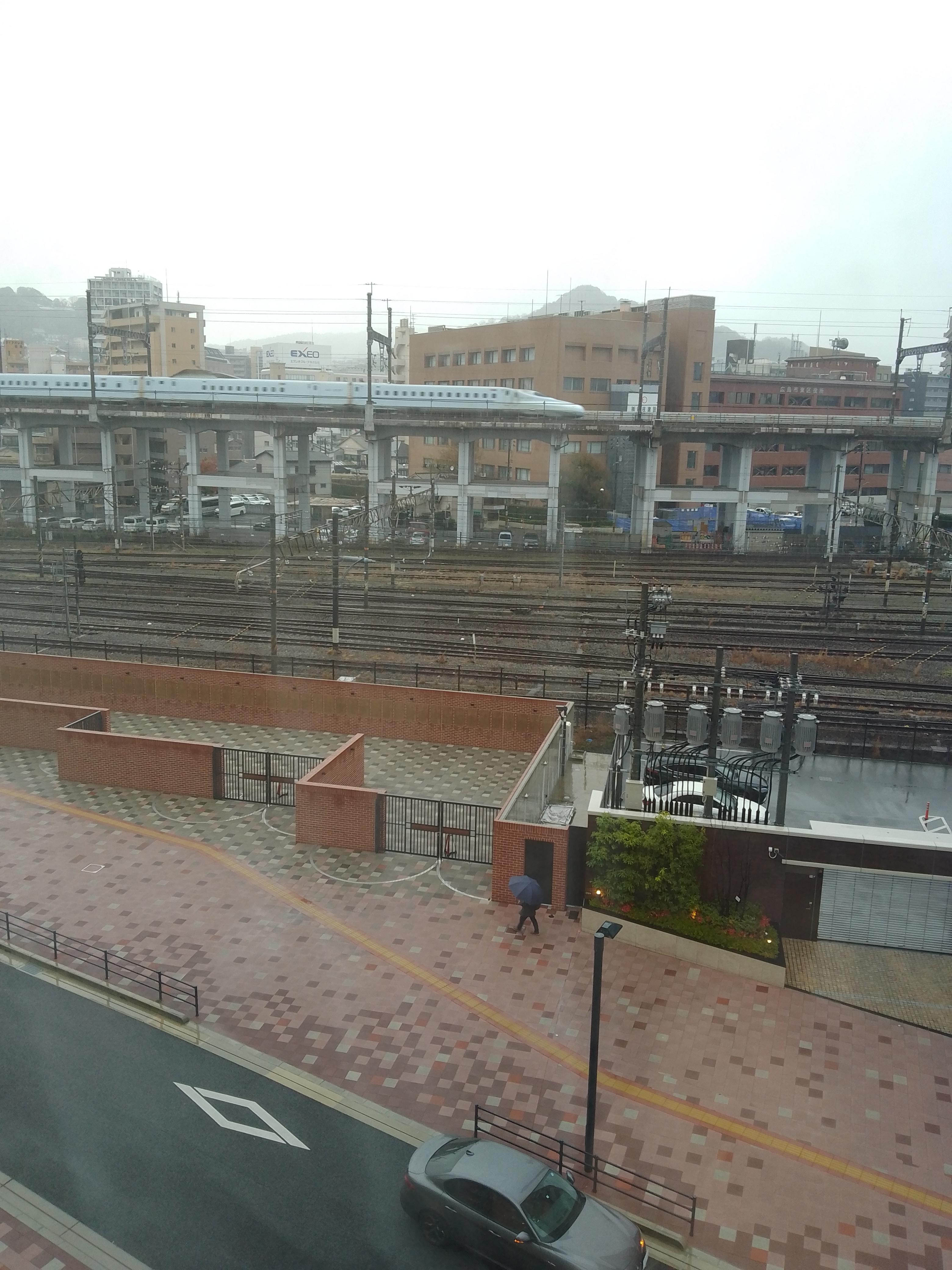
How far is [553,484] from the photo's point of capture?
25.0 metres

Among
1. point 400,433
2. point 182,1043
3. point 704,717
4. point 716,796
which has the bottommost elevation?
point 182,1043

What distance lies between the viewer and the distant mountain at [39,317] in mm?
13336

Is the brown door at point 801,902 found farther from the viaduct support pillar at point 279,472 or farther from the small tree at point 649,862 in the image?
the viaduct support pillar at point 279,472

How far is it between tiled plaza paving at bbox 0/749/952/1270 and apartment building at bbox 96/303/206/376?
27730 mm

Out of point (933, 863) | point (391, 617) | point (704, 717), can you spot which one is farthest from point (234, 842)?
point (391, 617)

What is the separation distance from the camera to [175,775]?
32.5 feet

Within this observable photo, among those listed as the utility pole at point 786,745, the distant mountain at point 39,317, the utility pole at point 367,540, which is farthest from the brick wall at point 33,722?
the utility pole at point 786,745

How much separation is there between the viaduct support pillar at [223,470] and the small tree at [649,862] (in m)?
26.1

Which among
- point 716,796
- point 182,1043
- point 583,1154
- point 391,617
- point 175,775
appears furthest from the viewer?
point 391,617

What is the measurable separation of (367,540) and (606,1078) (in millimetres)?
16936

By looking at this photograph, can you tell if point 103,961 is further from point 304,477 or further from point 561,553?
point 304,477

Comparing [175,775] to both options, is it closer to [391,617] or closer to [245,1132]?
[245,1132]

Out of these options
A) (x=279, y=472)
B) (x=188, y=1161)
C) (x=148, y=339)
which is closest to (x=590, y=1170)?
(x=188, y=1161)

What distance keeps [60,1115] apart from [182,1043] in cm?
87
